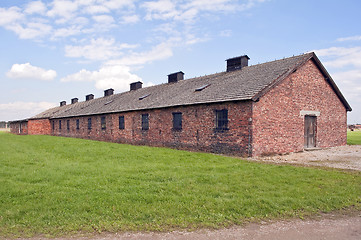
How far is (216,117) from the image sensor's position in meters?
15.6

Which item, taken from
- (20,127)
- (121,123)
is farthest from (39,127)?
(121,123)

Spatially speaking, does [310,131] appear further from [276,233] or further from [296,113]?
[276,233]

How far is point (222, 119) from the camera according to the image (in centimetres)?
1533

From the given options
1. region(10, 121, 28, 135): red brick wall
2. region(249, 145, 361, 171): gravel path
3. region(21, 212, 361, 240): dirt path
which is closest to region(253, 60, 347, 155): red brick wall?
region(249, 145, 361, 171): gravel path

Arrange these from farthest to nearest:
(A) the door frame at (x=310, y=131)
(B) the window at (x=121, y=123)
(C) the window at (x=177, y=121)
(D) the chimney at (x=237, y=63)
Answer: (B) the window at (x=121, y=123), (D) the chimney at (x=237, y=63), (C) the window at (x=177, y=121), (A) the door frame at (x=310, y=131)

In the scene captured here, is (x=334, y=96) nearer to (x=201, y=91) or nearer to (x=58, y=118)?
(x=201, y=91)

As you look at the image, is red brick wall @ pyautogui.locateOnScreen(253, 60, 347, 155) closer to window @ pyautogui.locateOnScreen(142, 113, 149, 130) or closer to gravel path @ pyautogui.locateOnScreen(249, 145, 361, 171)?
gravel path @ pyautogui.locateOnScreen(249, 145, 361, 171)

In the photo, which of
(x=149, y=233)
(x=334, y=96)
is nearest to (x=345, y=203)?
(x=149, y=233)

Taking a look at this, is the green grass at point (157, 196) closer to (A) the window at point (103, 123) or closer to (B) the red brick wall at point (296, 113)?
(B) the red brick wall at point (296, 113)

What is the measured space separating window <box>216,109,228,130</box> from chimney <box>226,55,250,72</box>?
26.0ft

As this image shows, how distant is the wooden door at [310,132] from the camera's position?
1775cm

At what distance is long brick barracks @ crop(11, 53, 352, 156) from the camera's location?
14.4 metres

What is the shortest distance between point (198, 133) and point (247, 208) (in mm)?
11152

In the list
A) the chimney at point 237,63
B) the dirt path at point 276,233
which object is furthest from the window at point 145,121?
the dirt path at point 276,233
